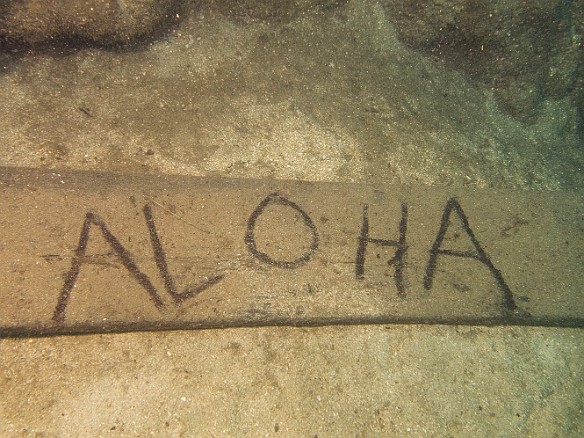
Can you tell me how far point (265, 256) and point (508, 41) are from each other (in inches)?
88.3

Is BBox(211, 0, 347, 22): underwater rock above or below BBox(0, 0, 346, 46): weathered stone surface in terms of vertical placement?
above

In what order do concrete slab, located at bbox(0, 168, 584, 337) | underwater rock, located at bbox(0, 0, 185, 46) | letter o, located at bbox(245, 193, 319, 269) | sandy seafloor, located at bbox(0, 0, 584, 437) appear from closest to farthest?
1. sandy seafloor, located at bbox(0, 0, 584, 437)
2. concrete slab, located at bbox(0, 168, 584, 337)
3. letter o, located at bbox(245, 193, 319, 269)
4. underwater rock, located at bbox(0, 0, 185, 46)

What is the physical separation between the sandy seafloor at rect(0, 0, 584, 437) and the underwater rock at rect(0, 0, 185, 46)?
90mm

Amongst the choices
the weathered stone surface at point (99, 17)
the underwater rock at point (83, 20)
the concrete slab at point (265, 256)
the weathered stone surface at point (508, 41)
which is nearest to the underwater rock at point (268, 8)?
the weathered stone surface at point (99, 17)

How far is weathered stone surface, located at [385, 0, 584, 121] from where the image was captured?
8.88ft

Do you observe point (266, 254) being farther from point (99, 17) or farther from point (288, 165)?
point (99, 17)

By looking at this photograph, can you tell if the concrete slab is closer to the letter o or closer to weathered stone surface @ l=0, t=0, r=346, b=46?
the letter o

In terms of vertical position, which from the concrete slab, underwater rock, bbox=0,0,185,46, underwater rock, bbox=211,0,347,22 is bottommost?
the concrete slab

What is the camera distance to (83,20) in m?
2.42

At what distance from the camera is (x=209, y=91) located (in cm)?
258

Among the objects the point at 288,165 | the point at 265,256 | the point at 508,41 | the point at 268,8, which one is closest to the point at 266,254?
the point at 265,256

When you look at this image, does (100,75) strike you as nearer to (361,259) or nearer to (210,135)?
(210,135)

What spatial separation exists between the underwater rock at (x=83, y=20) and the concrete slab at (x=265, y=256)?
2.87 ft

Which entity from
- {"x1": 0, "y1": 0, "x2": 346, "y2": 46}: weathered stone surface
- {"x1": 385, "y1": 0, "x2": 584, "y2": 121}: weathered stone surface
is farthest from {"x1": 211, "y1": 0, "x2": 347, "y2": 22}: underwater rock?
{"x1": 385, "y1": 0, "x2": 584, "y2": 121}: weathered stone surface
